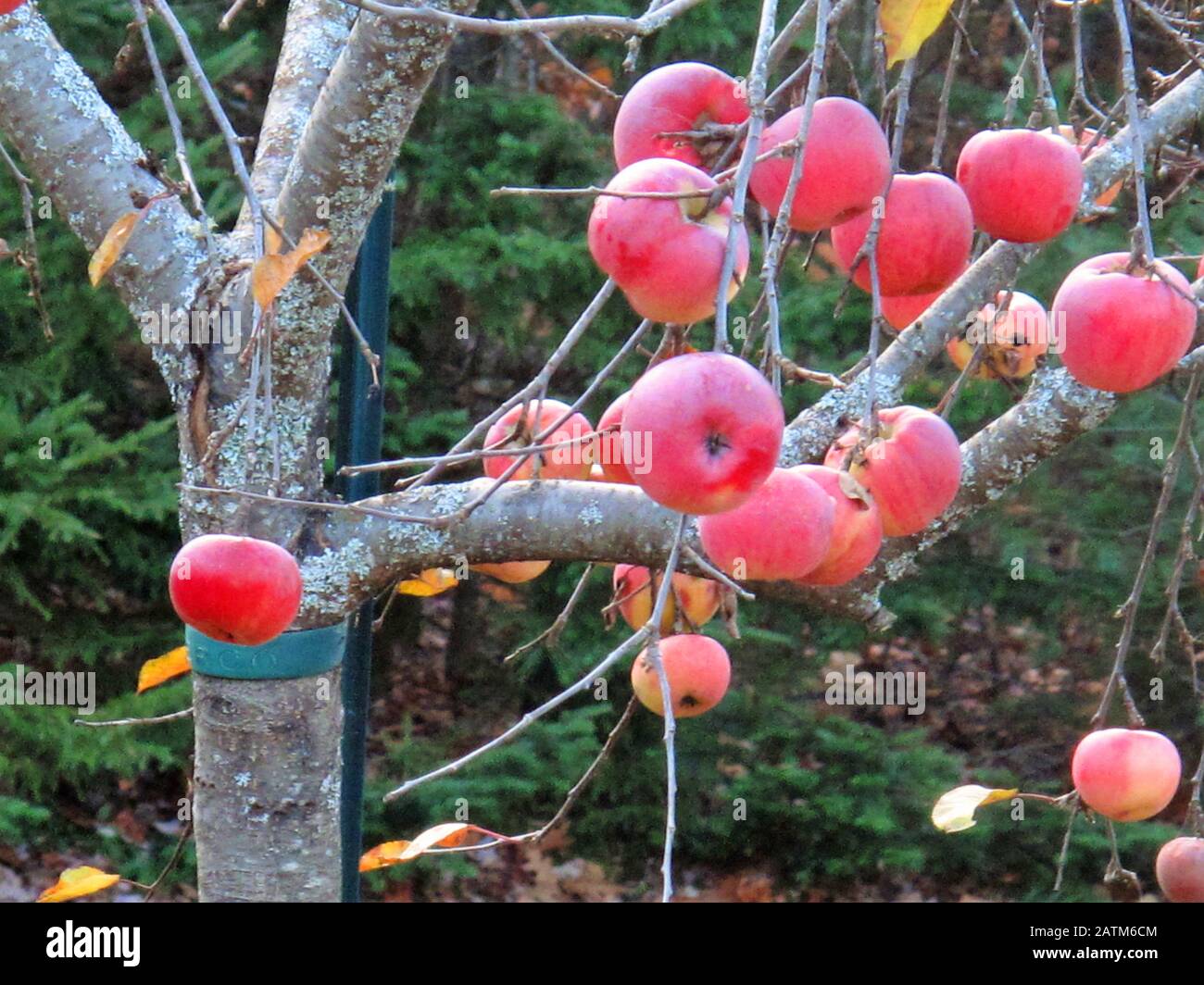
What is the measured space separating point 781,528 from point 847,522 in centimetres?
9

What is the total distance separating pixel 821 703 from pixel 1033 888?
1.64 feet

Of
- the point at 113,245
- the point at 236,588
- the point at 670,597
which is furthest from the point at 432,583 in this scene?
the point at 113,245

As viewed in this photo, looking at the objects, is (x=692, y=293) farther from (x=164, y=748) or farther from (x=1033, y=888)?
(x=1033, y=888)

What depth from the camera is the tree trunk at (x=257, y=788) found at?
0.94m

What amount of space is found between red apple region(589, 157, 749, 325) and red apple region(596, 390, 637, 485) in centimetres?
17

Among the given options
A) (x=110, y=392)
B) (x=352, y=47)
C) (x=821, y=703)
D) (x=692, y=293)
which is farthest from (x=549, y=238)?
(x=692, y=293)

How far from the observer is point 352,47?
0.80m

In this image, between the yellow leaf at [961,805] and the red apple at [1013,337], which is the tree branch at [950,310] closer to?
the red apple at [1013,337]

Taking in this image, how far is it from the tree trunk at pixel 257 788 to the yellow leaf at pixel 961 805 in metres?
0.46

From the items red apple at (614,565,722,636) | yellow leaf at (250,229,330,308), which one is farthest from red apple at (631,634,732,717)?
yellow leaf at (250,229,330,308)

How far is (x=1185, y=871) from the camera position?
97 cm

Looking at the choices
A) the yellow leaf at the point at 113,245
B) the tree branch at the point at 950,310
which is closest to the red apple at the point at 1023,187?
the tree branch at the point at 950,310

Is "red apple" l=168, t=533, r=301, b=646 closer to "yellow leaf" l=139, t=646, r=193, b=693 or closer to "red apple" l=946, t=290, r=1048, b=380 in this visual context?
"yellow leaf" l=139, t=646, r=193, b=693

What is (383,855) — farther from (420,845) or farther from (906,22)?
(906,22)
